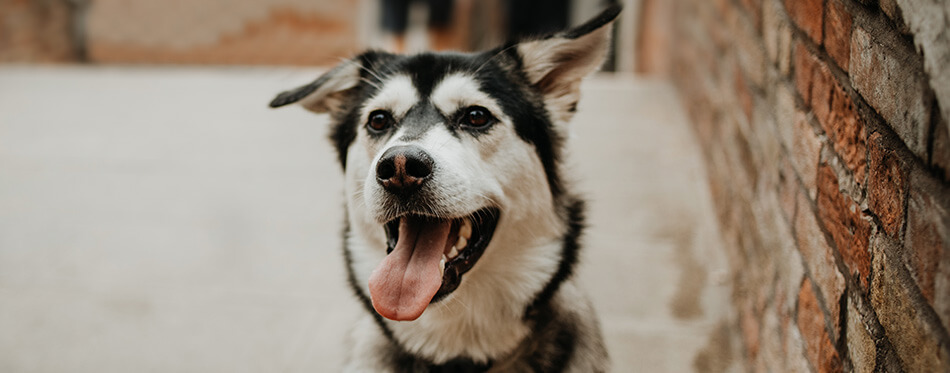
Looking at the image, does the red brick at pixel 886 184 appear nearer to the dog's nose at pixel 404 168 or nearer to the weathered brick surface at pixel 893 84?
the weathered brick surface at pixel 893 84

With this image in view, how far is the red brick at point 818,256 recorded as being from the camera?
4.99ft

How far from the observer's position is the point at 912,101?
1.05 meters

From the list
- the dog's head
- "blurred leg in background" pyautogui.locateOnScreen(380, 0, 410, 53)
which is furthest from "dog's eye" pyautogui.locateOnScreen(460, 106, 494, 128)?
"blurred leg in background" pyautogui.locateOnScreen(380, 0, 410, 53)

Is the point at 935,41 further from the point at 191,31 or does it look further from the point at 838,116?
the point at 191,31

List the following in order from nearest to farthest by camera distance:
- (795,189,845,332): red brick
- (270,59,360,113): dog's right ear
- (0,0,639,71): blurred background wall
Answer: (795,189,845,332): red brick → (270,59,360,113): dog's right ear → (0,0,639,71): blurred background wall

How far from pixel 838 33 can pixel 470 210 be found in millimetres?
894

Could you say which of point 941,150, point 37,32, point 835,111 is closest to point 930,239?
point 941,150

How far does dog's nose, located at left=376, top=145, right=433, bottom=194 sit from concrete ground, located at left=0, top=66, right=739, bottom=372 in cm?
64

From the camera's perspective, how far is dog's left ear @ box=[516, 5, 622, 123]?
191 cm

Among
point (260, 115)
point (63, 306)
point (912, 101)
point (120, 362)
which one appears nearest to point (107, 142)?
point (260, 115)

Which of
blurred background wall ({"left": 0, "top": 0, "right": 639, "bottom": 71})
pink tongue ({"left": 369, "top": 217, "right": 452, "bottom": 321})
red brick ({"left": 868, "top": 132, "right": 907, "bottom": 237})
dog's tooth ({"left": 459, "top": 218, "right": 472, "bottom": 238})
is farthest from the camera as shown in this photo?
blurred background wall ({"left": 0, "top": 0, "right": 639, "bottom": 71})

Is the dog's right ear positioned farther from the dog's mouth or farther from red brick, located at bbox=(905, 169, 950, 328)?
red brick, located at bbox=(905, 169, 950, 328)

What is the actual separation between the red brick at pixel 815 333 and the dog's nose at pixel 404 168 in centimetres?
98

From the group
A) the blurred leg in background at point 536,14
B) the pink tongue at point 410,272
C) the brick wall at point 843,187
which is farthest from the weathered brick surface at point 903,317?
the blurred leg in background at point 536,14
